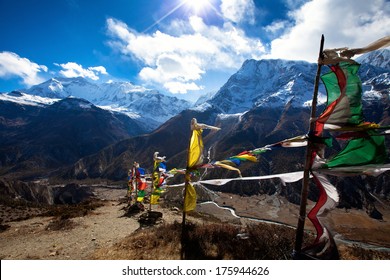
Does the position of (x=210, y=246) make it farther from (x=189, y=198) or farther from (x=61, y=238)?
(x=61, y=238)

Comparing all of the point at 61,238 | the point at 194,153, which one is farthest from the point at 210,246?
the point at 61,238

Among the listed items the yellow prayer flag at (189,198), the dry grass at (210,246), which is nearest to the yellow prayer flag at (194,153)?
the yellow prayer flag at (189,198)

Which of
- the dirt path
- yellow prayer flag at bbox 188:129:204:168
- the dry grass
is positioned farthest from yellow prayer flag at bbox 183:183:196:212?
the dirt path

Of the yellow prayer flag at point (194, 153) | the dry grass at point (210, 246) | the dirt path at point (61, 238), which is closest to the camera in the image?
the dry grass at point (210, 246)

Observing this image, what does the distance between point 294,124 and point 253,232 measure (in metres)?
187

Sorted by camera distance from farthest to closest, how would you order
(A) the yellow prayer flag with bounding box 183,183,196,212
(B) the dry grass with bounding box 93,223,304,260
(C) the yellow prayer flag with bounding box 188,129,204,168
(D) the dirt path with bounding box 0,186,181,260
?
(D) the dirt path with bounding box 0,186,181,260 → (C) the yellow prayer flag with bounding box 188,129,204,168 → (A) the yellow prayer flag with bounding box 183,183,196,212 → (B) the dry grass with bounding box 93,223,304,260

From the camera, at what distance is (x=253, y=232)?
36.6 ft

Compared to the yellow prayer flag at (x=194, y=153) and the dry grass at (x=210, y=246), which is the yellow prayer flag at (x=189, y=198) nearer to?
the yellow prayer flag at (x=194, y=153)

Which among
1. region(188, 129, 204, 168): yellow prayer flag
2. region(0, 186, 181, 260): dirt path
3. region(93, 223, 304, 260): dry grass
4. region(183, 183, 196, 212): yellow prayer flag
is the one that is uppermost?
region(188, 129, 204, 168): yellow prayer flag

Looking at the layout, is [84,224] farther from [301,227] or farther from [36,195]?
[36,195]

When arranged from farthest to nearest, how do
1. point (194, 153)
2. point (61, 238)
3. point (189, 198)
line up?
point (61, 238) → point (194, 153) → point (189, 198)

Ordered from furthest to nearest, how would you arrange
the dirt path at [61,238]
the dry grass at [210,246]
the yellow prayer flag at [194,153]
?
the dirt path at [61,238] → the yellow prayer flag at [194,153] → the dry grass at [210,246]

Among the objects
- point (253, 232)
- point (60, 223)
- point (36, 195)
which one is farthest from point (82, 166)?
point (253, 232)

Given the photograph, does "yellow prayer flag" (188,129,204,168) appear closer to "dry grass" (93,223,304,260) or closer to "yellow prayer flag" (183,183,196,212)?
"yellow prayer flag" (183,183,196,212)
